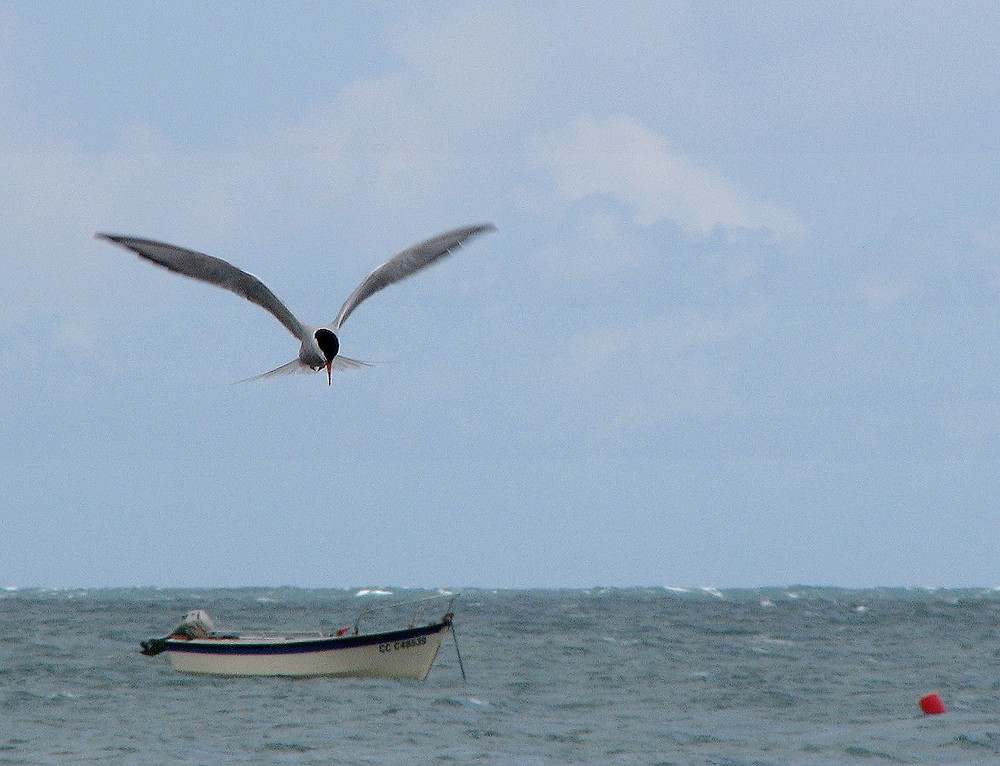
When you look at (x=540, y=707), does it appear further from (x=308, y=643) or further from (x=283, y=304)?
(x=283, y=304)

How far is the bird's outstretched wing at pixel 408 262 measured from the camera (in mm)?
11391

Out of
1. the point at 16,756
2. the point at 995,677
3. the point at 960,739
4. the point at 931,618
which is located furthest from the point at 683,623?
the point at 16,756

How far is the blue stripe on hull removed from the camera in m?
29.6

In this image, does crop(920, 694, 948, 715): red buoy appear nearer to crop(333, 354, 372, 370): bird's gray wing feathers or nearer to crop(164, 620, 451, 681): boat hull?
crop(164, 620, 451, 681): boat hull

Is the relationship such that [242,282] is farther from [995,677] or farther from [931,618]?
[931,618]

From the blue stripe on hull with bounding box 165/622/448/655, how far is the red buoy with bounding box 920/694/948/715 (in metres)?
9.61

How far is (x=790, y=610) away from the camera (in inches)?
3100

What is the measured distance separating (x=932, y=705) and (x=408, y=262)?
19792 mm

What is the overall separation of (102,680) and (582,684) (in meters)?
11.3

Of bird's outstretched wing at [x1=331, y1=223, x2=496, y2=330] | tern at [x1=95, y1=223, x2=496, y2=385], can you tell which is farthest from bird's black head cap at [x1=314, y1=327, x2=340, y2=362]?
bird's outstretched wing at [x1=331, y1=223, x2=496, y2=330]

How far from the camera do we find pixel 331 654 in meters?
29.8

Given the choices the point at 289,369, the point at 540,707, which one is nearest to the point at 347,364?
the point at 289,369

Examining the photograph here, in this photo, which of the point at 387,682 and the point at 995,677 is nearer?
the point at 387,682

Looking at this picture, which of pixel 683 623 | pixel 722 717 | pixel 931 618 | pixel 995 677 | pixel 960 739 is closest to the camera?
pixel 960 739
